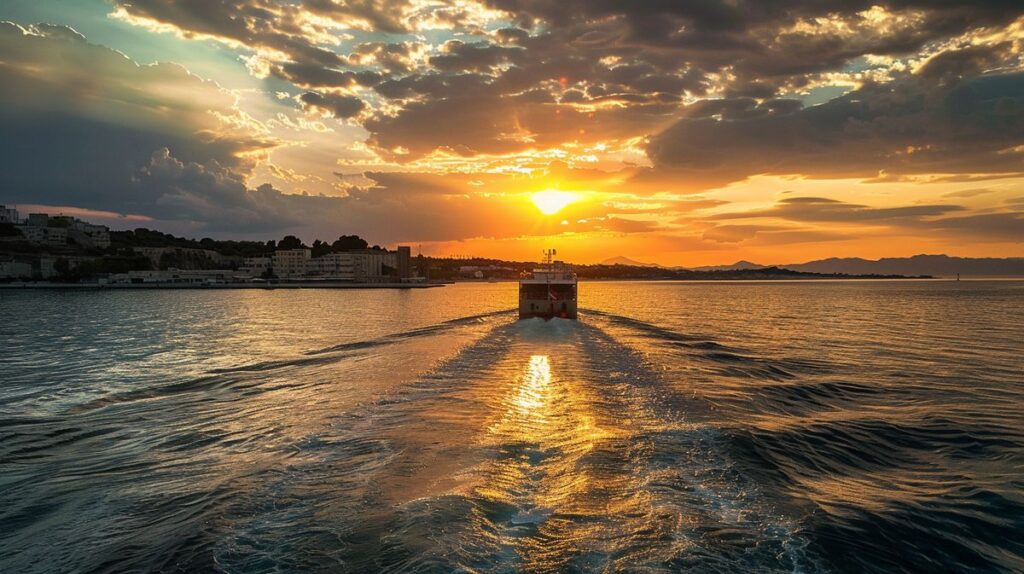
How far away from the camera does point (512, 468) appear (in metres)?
11.4

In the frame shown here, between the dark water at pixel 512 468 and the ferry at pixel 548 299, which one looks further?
the ferry at pixel 548 299

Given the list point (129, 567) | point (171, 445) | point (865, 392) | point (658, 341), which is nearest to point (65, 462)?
point (171, 445)

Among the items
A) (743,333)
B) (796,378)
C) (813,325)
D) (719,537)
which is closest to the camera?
(719,537)

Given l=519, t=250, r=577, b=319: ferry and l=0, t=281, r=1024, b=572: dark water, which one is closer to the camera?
l=0, t=281, r=1024, b=572: dark water

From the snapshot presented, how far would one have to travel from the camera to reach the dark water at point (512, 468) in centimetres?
802

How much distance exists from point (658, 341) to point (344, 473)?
32.0 meters

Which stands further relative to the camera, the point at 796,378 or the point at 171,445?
the point at 796,378

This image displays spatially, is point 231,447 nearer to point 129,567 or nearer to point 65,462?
point 65,462

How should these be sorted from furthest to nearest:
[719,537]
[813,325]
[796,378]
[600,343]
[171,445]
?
[813,325] < [600,343] < [796,378] < [171,445] < [719,537]

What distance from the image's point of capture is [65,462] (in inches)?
499

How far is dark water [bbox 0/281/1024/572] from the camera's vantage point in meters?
8.02

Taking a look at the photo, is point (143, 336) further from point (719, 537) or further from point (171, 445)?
point (719, 537)

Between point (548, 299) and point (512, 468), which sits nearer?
point (512, 468)

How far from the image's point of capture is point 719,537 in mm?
8273
